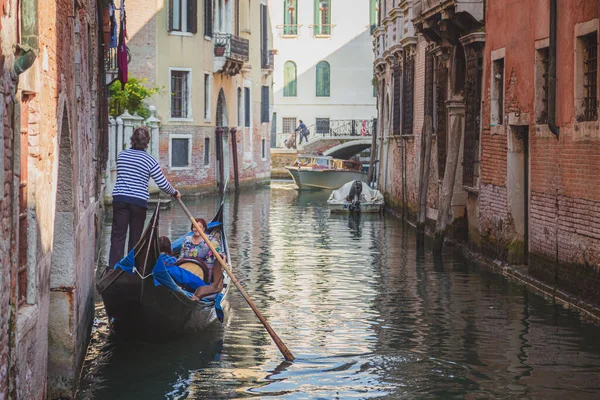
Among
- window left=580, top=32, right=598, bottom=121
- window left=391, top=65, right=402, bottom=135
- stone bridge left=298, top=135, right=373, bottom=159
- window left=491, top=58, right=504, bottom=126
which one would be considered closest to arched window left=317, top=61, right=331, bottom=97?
stone bridge left=298, top=135, right=373, bottom=159

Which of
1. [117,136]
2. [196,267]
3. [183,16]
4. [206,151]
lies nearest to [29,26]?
[196,267]

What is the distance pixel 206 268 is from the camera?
9.73 m

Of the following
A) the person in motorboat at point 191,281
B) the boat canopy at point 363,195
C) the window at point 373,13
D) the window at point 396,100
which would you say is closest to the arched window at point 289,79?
the window at point 373,13

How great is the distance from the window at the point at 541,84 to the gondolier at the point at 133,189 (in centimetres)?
448

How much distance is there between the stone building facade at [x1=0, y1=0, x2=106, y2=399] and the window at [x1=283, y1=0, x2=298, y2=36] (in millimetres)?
38983

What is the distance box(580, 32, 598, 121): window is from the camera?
1018 centimetres

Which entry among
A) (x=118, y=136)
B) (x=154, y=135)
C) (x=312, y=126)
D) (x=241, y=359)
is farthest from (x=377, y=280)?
(x=312, y=126)

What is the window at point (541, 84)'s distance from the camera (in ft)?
39.2

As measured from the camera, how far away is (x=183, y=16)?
29.0 m

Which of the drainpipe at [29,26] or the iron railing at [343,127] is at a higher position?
the iron railing at [343,127]

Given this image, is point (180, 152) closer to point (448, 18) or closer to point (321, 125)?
point (448, 18)

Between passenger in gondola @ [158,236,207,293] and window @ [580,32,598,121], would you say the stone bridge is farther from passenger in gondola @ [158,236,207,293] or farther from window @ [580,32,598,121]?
passenger in gondola @ [158,236,207,293]

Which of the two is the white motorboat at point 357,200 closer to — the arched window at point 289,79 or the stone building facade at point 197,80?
the stone building facade at point 197,80

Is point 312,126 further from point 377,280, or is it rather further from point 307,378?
point 307,378
